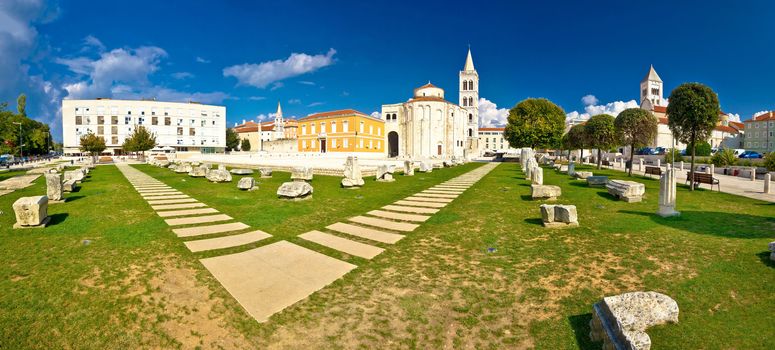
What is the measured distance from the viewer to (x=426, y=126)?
2549 inches

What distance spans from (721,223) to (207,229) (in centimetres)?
1150

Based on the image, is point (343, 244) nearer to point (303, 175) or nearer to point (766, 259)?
point (766, 259)

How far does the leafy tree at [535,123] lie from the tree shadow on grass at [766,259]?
44.3 metres

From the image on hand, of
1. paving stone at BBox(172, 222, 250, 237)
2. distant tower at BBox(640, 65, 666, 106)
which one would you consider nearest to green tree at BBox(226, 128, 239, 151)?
paving stone at BBox(172, 222, 250, 237)

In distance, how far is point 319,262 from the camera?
5.38 meters

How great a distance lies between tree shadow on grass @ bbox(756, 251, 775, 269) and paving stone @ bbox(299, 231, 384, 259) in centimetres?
565

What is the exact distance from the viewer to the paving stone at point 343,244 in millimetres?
5871

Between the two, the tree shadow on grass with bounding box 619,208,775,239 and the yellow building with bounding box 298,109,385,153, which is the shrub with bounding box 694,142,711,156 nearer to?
the tree shadow on grass with bounding box 619,208,775,239

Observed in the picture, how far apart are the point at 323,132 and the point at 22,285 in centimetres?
6309

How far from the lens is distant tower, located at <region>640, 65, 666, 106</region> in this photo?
99.4 meters

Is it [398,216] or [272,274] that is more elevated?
[398,216]

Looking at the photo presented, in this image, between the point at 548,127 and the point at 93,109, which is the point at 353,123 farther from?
the point at 93,109

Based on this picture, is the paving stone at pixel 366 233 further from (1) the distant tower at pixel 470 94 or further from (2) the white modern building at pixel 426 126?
(1) the distant tower at pixel 470 94

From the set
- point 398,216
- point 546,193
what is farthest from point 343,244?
point 546,193
